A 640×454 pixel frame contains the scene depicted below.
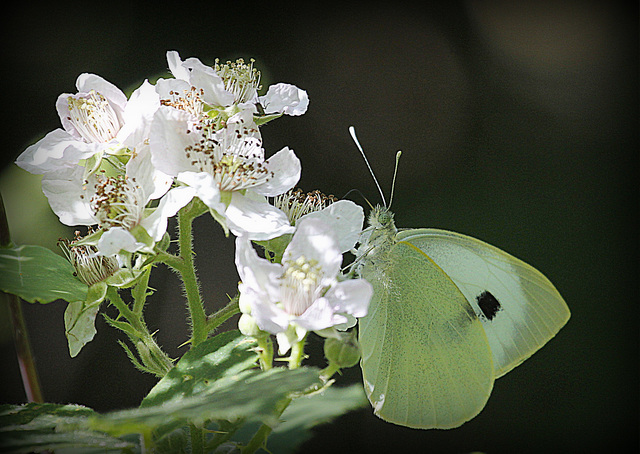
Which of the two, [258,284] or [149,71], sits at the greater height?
[149,71]

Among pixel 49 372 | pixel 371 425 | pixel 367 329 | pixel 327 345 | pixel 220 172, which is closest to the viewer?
pixel 327 345

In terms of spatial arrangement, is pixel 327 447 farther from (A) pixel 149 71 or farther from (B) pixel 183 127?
(B) pixel 183 127

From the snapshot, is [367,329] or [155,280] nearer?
[367,329]

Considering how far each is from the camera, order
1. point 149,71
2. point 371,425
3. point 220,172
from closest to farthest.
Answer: point 220,172
point 149,71
point 371,425

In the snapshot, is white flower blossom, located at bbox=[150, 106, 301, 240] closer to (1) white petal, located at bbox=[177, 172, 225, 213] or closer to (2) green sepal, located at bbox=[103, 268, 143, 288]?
(1) white petal, located at bbox=[177, 172, 225, 213]

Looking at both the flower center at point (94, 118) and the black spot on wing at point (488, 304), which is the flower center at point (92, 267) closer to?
the flower center at point (94, 118)

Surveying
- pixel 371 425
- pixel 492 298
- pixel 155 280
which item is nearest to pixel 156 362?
pixel 492 298

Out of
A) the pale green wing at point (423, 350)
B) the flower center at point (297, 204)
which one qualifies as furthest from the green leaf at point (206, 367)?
the pale green wing at point (423, 350)
